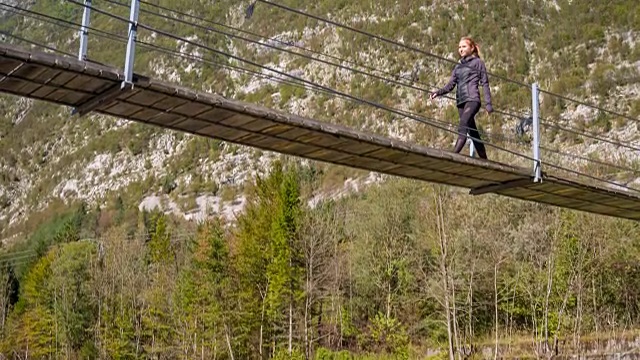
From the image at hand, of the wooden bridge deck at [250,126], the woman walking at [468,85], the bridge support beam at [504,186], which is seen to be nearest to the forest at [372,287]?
the bridge support beam at [504,186]

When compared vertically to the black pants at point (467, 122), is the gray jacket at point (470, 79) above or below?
above

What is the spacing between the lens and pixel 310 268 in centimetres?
3434

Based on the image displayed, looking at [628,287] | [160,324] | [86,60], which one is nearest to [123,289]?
[160,324]

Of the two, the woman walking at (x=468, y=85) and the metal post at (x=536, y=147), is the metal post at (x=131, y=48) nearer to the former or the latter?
the woman walking at (x=468, y=85)

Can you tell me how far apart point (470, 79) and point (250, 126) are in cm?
308

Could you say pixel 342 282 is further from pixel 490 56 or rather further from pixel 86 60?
pixel 490 56

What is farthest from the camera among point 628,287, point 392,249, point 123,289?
point 123,289

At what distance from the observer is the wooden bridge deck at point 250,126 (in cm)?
551

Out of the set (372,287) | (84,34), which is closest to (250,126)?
(84,34)

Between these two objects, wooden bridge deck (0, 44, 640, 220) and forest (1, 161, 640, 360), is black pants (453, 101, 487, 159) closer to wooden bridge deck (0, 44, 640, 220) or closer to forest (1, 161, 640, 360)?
wooden bridge deck (0, 44, 640, 220)

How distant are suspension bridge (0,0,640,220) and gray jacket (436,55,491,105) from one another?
730 mm

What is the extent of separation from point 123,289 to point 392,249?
18478 millimetres

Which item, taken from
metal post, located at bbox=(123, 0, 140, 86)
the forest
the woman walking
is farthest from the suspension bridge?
the forest

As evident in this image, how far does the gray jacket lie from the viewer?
8.40 meters
